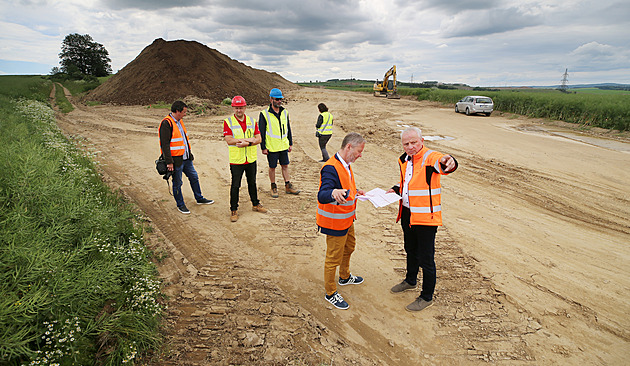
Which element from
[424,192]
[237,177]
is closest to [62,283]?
[237,177]

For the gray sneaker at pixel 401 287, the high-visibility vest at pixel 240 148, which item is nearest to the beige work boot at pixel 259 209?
the high-visibility vest at pixel 240 148

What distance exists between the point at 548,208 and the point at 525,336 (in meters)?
4.57

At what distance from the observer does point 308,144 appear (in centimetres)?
1233

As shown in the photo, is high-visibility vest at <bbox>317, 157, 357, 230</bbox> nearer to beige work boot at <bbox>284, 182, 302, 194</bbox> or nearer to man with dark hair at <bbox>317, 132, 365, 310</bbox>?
man with dark hair at <bbox>317, 132, 365, 310</bbox>

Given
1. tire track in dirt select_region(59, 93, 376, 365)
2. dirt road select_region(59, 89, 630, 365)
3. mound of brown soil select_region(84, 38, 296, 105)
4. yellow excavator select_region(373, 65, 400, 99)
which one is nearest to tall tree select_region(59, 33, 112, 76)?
mound of brown soil select_region(84, 38, 296, 105)

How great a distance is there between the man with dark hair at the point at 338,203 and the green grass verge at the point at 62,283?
1922 millimetres

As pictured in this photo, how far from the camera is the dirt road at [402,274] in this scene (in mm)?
3186

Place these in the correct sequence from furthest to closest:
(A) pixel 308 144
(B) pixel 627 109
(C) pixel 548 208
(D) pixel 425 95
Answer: (D) pixel 425 95 → (B) pixel 627 109 → (A) pixel 308 144 → (C) pixel 548 208

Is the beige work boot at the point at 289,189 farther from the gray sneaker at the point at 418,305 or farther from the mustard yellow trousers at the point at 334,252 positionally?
the gray sneaker at the point at 418,305

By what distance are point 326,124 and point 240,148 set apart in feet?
13.6

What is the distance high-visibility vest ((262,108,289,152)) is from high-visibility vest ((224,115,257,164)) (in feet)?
2.57

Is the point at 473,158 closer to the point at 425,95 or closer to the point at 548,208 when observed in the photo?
the point at 548,208

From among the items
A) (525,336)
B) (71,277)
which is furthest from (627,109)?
(71,277)

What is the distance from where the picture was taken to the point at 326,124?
9117 mm
